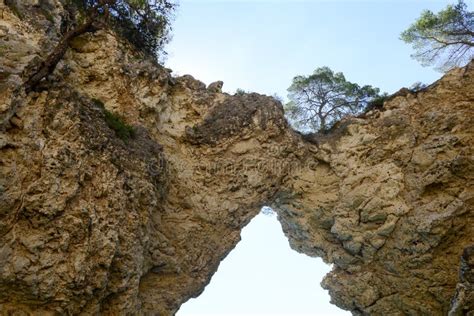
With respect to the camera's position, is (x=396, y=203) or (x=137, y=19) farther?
(x=137, y=19)

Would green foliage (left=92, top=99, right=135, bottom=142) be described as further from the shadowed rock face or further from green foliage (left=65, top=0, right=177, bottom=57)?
green foliage (left=65, top=0, right=177, bottom=57)

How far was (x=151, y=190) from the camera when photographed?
1259 centimetres

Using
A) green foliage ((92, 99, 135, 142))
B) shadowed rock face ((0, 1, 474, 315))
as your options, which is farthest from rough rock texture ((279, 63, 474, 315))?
green foliage ((92, 99, 135, 142))

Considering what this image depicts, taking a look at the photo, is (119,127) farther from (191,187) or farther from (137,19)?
(137,19)

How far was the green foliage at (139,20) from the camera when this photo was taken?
55.4 feet

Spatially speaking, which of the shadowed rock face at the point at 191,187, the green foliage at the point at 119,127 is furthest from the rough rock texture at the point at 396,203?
the green foliage at the point at 119,127

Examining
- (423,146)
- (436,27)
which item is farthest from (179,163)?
(436,27)

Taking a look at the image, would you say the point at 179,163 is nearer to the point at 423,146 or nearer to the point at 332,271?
the point at 332,271

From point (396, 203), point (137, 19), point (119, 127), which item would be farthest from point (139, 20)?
point (396, 203)

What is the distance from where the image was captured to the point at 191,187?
1523 centimetres

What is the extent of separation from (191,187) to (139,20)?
7.46 m

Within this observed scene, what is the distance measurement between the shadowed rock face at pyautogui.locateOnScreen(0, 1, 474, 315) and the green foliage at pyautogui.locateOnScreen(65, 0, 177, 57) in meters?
1.53

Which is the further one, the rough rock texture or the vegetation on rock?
the vegetation on rock

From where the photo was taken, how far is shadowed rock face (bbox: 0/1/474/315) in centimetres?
997
